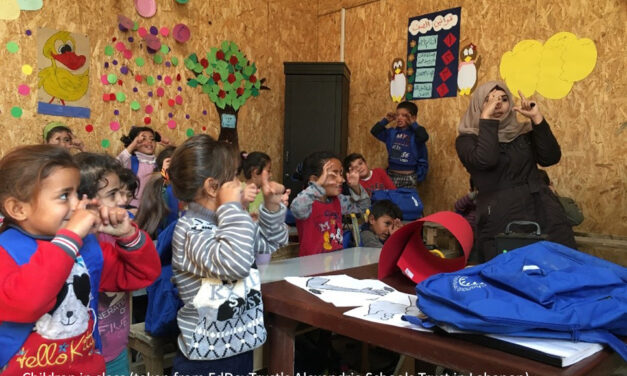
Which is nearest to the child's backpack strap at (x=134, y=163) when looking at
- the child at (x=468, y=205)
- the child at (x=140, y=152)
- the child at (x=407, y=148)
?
the child at (x=140, y=152)

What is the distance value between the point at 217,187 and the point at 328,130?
3904 mm

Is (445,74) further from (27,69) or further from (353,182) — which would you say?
(27,69)

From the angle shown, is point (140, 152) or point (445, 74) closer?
point (140, 152)

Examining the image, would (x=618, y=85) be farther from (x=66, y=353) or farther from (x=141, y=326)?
(x=66, y=353)

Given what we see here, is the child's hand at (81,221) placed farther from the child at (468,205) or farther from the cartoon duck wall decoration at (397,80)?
the cartoon duck wall decoration at (397,80)

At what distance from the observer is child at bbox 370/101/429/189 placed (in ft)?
16.6

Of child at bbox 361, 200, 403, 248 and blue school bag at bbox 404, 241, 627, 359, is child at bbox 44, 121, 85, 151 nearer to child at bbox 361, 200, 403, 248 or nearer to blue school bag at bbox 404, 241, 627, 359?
child at bbox 361, 200, 403, 248

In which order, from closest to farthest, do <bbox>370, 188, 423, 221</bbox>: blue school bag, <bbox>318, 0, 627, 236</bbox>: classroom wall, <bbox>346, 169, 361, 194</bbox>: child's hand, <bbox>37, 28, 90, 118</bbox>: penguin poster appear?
<bbox>346, 169, 361, 194</bbox>: child's hand → <bbox>37, 28, 90, 118</bbox>: penguin poster → <bbox>318, 0, 627, 236</bbox>: classroom wall → <bbox>370, 188, 423, 221</bbox>: blue school bag

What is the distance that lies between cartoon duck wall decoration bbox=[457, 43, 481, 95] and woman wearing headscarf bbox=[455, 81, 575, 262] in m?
2.50

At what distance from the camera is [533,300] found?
1026 millimetres

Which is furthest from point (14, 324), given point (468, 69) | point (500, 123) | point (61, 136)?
point (468, 69)

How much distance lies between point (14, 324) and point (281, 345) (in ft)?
2.27

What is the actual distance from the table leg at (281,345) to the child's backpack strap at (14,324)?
2.10 feet

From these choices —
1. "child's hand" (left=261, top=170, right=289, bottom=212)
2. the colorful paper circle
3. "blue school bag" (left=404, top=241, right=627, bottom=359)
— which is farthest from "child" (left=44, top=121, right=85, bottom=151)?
"blue school bag" (left=404, top=241, right=627, bottom=359)
